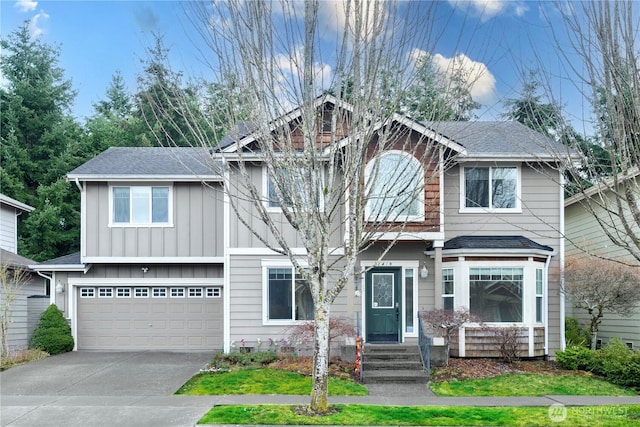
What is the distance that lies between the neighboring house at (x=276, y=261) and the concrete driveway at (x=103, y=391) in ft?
5.24

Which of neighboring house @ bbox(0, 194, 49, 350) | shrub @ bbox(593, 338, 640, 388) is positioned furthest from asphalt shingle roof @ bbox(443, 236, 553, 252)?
neighboring house @ bbox(0, 194, 49, 350)

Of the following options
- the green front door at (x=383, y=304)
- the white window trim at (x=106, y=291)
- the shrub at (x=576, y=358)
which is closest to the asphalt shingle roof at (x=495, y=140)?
the green front door at (x=383, y=304)

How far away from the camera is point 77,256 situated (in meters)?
18.7

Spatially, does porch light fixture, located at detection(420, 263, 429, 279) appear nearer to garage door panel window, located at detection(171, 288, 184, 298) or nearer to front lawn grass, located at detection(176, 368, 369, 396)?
front lawn grass, located at detection(176, 368, 369, 396)

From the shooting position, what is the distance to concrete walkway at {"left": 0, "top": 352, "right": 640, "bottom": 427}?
9664 mm

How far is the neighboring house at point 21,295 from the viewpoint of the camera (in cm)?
1698

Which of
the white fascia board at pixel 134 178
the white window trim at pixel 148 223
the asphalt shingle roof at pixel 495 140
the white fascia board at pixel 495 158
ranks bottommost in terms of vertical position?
the white window trim at pixel 148 223

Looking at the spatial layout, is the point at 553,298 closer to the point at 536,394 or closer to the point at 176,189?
the point at 536,394

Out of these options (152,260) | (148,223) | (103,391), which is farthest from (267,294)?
→ (103,391)

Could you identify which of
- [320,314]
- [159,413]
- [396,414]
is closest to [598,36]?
[320,314]

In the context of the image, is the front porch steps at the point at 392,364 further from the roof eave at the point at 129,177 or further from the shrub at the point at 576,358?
the roof eave at the point at 129,177

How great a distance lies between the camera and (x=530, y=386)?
40.2 ft

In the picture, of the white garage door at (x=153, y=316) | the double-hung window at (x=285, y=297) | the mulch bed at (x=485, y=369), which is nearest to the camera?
the mulch bed at (x=485, y=369)

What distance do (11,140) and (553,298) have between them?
82.9 ft
